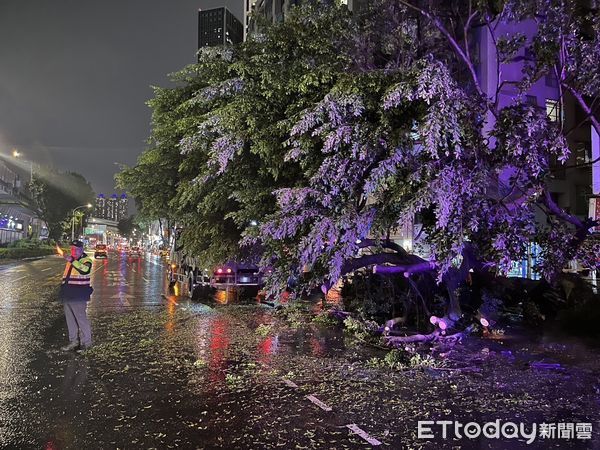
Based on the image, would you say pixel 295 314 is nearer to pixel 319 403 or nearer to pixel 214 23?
pixel 319 403

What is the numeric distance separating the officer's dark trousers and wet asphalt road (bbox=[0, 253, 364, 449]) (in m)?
0.28

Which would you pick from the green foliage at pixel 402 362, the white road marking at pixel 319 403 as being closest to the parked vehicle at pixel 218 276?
the green foliage at pixel 402 362

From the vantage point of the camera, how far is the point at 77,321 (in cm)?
906

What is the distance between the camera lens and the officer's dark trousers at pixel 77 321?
29.6 feet

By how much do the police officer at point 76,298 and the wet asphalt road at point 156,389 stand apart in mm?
324

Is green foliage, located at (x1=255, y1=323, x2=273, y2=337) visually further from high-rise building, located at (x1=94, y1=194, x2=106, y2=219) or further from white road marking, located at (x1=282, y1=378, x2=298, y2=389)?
high-rise building, located at (x1=94, y1=194, x2=106, y2=219)

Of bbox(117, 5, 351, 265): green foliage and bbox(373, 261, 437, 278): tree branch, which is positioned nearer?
bbox(117, 5, 351, 265): green foliage

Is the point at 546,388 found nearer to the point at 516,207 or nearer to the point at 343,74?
the point at 516,207

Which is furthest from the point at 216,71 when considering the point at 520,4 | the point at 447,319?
the point at 447,319

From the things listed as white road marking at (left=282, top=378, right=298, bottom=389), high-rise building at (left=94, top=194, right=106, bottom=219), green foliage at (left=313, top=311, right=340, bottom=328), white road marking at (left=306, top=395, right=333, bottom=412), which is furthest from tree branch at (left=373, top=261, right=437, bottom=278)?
high-rise building at (left=94, top=194, right=106, bottom=219)

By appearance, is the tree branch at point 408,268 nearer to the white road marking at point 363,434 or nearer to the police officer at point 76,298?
the white road marking at point 363,434

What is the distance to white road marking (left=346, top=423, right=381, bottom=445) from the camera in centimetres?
495

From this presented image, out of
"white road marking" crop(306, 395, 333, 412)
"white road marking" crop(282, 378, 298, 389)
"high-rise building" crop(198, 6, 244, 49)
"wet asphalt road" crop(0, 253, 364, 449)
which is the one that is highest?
"high-rise building" crop(198, 6, 244, 49)

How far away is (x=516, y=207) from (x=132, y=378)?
23.9 feet
